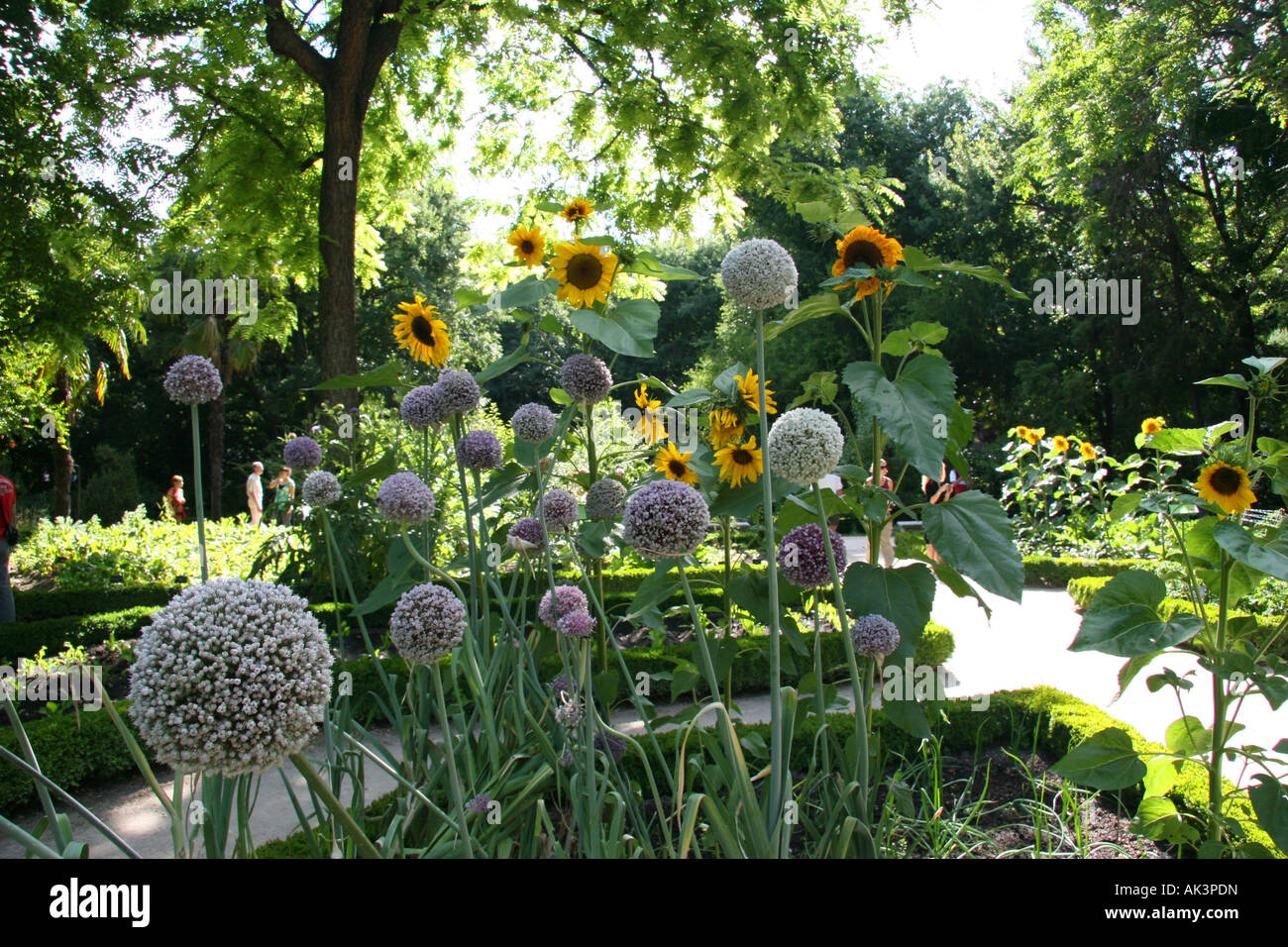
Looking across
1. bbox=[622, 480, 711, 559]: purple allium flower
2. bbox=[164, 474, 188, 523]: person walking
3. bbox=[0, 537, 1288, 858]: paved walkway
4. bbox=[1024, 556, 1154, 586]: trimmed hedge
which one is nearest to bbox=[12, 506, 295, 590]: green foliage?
bbox=[164, 474, 188, 523]: person walking

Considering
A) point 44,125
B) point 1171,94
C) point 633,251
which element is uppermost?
point 1171,94

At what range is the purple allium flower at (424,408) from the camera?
199 centimetres

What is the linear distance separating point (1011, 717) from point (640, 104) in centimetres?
715

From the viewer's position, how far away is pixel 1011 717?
344 centimetres

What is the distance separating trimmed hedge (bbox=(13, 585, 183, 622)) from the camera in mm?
7711

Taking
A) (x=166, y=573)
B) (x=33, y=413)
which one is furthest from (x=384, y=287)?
(x=166, y=573)

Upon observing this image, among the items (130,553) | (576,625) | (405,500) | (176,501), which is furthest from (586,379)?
(176,501)

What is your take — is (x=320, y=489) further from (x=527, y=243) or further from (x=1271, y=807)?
(x=1271, y=807)

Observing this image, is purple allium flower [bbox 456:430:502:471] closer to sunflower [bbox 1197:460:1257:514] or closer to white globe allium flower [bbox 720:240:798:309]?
white globe allium flower [bbox 720:240:798:309]

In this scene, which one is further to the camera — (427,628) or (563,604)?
(563,604)

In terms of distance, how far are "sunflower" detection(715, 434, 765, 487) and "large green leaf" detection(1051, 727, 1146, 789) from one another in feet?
3.29

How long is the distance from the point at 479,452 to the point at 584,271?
1.77 feet

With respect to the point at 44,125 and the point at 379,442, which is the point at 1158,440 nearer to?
the point at 379,442

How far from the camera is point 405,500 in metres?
1.77
